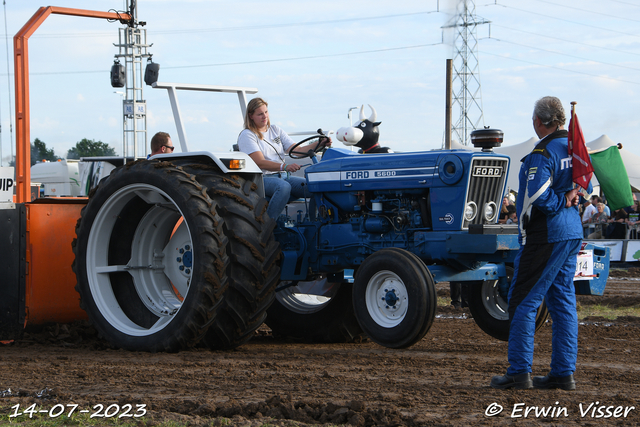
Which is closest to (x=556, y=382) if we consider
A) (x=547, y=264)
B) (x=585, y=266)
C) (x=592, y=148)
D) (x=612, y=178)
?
(x=547, y=264)

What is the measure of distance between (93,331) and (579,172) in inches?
171

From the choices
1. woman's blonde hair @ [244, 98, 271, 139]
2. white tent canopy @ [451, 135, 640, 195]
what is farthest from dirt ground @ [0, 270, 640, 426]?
white tent canopy @ [451, 135, 640, 195]

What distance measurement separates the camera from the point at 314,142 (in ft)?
23.7

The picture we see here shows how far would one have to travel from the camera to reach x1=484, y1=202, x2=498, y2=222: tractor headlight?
633 centimetres

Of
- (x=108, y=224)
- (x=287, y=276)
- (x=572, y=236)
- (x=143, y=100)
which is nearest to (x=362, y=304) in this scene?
(x=287, y=276)

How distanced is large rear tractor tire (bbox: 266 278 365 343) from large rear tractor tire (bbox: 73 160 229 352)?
1089 millimetres

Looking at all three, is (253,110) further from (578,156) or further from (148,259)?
(578,156)

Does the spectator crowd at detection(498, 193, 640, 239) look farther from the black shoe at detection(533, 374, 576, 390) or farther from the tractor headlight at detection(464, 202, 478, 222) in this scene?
the black shoe at detection(533, 374, 576, 390)

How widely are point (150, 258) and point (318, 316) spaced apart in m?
1.61

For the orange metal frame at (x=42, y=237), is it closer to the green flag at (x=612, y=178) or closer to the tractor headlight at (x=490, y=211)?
the tractor headlight at (x=490, y=211)

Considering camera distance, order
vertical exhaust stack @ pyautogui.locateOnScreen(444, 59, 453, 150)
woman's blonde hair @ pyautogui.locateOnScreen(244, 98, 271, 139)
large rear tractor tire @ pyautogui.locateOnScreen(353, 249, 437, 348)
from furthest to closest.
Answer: vertical exhaust stack @ pyautogui.locateOnScreen(444, 59, 453, 150), woman's blonde hair @ pyautogui.locateOnScreen(244, 98, 271, 139), large rear tractor tire @ pyautogui.locateOnScreen(353, 249, 437, 348)

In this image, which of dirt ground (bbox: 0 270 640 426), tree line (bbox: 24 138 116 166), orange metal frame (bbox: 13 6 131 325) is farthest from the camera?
tree line (bbox: 24 138 116 166)

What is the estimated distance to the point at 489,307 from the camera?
6.57 m

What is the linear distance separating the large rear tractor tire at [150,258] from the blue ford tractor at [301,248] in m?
0.01
